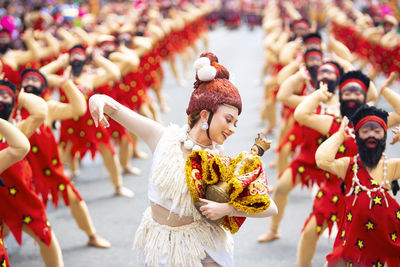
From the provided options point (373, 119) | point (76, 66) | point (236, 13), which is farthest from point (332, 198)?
point (236, 13)

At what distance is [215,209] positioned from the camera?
236cm

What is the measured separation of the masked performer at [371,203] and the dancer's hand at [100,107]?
4.94ft

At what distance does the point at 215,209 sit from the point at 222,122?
469 millimetres

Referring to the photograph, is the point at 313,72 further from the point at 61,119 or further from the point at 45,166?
the point at 45,166

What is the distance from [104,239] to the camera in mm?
4812

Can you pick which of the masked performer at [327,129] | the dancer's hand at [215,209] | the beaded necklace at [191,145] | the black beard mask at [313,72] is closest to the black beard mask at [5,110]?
the beaded necklace at [191,145]

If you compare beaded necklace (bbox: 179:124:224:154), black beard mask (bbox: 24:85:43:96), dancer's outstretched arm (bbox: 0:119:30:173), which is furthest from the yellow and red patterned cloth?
black beard mask (bbox: 24:85:43:96)

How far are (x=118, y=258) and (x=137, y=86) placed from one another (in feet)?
9.83

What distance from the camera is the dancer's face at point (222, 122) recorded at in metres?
2.56

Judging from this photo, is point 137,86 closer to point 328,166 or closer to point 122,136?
point 122,136

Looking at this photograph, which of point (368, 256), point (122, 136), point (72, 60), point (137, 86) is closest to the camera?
→ point (368, 256)

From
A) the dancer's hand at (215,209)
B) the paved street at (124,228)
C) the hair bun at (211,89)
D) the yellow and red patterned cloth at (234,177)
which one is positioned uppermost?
the hair bun at (211,89)

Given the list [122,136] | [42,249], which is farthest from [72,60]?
[42,249]

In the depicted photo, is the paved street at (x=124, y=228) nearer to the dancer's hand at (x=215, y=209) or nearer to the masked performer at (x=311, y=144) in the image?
the masked performer at (x=311, y=144)
